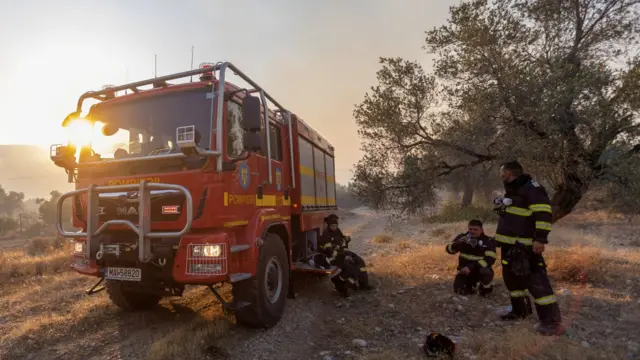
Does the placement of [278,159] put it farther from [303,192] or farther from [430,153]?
[430,153]

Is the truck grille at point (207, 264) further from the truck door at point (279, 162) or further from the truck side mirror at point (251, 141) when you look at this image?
the truck door at point (279, 162)

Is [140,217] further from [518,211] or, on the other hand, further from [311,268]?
[518,211]

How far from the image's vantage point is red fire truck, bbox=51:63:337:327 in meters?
3.80

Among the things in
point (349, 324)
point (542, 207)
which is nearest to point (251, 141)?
point (349, 324)

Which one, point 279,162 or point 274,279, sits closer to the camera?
point 274,279

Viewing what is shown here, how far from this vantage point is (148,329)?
4.71m

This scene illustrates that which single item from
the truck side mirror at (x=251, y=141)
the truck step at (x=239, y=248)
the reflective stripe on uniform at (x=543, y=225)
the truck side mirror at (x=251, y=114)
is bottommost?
the truck step at (x=239, y=248)

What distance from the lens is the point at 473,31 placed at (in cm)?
741

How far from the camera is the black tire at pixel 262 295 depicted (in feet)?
14.0

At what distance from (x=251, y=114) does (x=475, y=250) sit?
13.6ft

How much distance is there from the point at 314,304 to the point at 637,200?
18.4 feet

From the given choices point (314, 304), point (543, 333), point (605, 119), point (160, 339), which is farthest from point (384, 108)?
point (160, 339)

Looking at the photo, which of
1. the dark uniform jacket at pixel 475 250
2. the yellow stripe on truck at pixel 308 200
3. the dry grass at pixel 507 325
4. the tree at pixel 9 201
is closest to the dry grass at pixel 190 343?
the dry grass at pixel 507 325

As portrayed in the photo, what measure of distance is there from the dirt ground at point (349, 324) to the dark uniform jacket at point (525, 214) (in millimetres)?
1030
